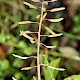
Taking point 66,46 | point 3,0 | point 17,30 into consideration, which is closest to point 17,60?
point 17,30

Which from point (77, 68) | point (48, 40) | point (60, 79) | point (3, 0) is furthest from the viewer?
point (3, 0)

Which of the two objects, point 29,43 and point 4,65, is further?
point 29,43

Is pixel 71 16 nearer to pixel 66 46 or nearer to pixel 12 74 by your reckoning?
pixel 66 46

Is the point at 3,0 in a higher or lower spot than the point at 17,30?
higher

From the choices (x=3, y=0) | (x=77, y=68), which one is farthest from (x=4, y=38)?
(x=77, y=68)

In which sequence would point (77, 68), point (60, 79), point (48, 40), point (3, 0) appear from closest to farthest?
1. point (60, 79)
2. point (77, 68)
3. point (48, 40)
4. point (3, 0)

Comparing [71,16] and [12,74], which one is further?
[71,16]

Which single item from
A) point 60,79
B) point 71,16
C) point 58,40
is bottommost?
point 60,79
